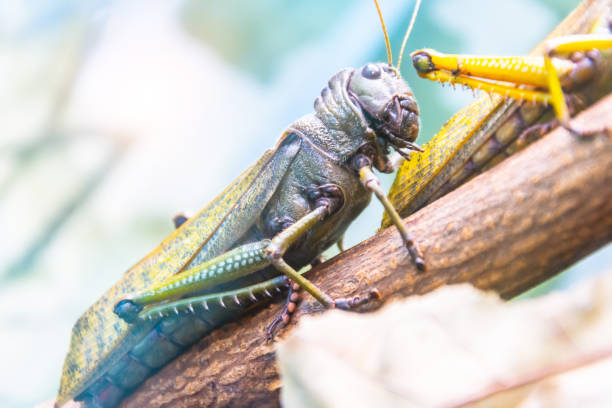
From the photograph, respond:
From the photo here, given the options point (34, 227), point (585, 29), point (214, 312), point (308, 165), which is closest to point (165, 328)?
point (214, 312)

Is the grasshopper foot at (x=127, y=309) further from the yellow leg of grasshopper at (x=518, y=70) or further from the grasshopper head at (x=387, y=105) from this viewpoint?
the yellow leg of grasshopper at (x=518, y=70)

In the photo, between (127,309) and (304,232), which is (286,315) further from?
(127,309)

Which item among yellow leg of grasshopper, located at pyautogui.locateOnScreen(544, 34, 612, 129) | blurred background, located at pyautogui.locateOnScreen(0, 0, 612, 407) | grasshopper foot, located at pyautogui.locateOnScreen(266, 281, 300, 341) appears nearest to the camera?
yellow leg of grasshopper, located at pyautogui.locateOnScreen(544, 34, 612, 129)

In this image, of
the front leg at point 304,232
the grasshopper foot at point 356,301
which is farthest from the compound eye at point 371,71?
the grasshopper foot at point 356,301

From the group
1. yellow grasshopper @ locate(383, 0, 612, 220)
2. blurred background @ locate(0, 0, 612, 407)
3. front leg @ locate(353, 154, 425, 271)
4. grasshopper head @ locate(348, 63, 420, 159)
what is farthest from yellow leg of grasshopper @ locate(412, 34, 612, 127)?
blurred background @ locate(0, 0, 612, 407)

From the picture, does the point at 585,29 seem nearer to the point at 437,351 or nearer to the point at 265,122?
the point at 437,351

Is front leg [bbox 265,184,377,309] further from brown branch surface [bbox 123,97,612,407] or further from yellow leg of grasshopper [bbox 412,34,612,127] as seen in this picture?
yellow leg of grasshopper [bbox 412,34,612,127]
